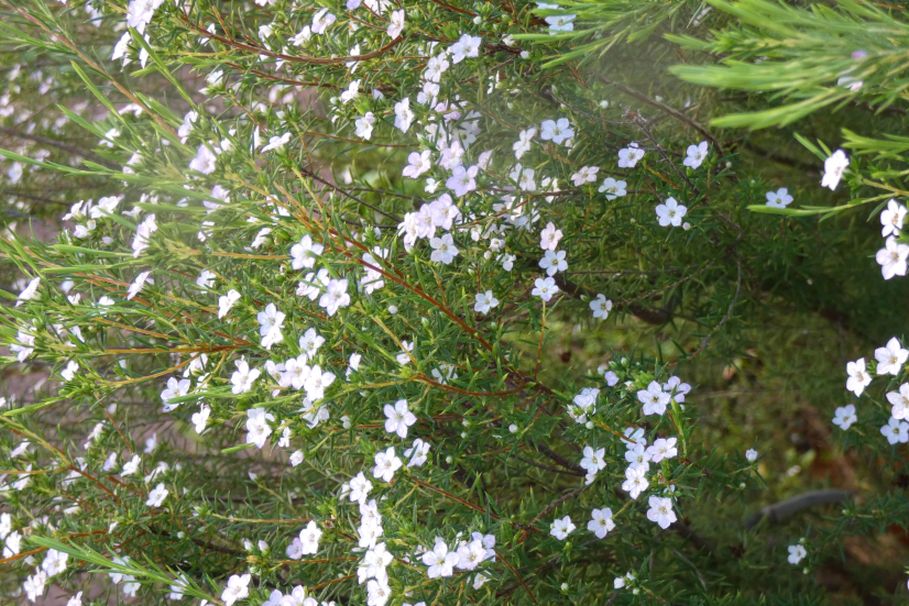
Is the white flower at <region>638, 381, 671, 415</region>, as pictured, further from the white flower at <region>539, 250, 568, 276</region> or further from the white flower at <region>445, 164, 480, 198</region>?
the white flower at <region>445, 164, 480, 198</region>

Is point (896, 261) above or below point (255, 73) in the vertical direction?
below

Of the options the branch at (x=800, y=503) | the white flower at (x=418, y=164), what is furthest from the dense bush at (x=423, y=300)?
the branch at (x=800, y=503)

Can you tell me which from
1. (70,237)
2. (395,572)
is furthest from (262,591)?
(70,237)

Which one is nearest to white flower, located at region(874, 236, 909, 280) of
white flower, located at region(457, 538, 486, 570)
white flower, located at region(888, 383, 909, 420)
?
white flower, located at region(888, 383, 909, 420)

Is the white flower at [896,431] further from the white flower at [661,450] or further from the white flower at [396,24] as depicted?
the white flower at [396,24]

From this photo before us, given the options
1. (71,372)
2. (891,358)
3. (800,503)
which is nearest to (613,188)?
(891,358)

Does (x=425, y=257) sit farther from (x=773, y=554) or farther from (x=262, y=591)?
(x=773, y=554)

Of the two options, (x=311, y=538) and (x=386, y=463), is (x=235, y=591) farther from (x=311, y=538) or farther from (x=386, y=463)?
(x=386, y=463)
